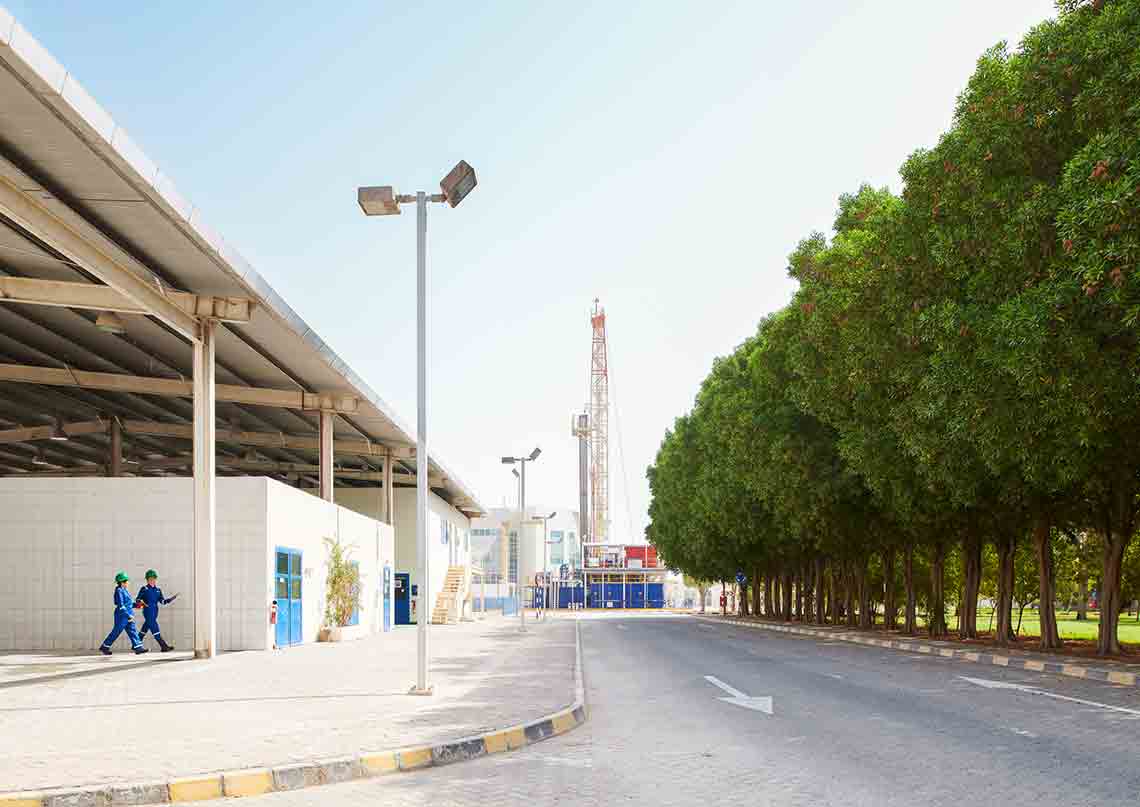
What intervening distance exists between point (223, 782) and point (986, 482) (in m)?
20.2

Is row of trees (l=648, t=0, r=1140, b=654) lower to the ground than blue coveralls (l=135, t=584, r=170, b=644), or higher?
higher

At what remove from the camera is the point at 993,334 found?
1683 centimetres

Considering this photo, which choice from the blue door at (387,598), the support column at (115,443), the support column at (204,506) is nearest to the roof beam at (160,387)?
the support column at (115,443)

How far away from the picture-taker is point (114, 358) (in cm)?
3011

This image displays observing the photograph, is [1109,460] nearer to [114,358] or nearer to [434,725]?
[434,725]

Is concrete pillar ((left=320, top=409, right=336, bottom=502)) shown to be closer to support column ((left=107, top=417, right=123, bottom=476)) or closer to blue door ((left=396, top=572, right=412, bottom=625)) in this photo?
support column ((left=107, top=417, right=123, bottom=476))

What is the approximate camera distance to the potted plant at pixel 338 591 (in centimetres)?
3112

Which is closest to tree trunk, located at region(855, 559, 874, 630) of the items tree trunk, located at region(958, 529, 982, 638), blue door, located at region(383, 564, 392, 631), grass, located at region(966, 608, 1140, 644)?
grass, located at region(966, 608, 1140, 644)

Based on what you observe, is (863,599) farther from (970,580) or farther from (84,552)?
(84,552)

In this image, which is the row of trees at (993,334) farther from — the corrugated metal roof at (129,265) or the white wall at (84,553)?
the white wall at (84,553)

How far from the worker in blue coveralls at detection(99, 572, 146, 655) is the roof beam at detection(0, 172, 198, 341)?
4984 millimetres

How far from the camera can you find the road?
7711mm

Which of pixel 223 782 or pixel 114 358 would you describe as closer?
pixel 223 782

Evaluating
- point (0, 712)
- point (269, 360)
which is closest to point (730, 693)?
point (0, 712)
